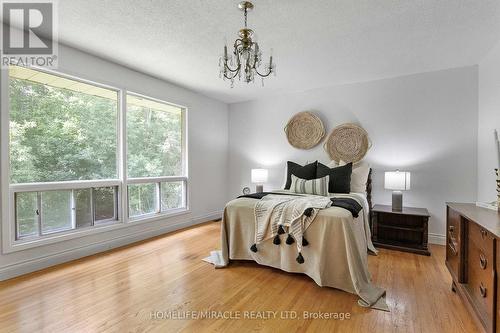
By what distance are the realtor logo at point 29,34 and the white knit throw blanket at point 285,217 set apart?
2693 millimetres

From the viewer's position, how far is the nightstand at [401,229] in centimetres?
312

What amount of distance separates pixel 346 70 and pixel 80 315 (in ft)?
13.2

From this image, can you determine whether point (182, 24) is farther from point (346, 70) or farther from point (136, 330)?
point (136, 330)

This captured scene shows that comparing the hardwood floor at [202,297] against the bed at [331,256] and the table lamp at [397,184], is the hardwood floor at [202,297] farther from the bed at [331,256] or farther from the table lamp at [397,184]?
the table lamp at [397,184]

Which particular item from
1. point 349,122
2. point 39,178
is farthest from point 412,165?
point 39,178

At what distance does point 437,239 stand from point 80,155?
4949mm

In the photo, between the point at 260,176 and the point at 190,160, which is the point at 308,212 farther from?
the point at 190,160

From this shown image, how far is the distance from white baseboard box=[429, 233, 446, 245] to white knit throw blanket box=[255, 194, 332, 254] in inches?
85.3

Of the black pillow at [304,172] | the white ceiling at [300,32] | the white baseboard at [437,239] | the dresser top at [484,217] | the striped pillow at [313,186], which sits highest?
the white ceiling at [300,32]

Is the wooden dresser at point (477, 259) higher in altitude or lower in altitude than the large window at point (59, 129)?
lower

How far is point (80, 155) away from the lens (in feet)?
9.80

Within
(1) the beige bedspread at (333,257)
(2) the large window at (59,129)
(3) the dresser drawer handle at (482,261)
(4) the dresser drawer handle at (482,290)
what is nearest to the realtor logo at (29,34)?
(2) the large window at (59,129)

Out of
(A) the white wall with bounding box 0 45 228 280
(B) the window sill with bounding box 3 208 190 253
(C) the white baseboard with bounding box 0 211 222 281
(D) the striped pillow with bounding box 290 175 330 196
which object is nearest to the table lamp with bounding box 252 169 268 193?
(A) the white wall with bounding box 0 45 228 280

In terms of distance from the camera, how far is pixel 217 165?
516 centimetres
